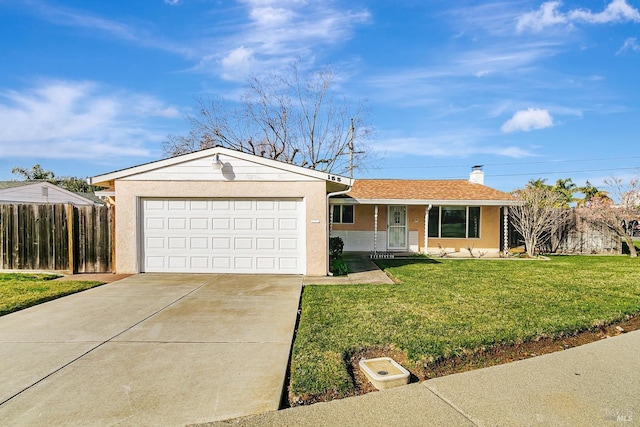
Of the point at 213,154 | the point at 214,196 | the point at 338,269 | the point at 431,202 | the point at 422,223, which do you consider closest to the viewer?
the point at 213,154

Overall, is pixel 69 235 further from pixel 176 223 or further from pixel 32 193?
pixel 32 193

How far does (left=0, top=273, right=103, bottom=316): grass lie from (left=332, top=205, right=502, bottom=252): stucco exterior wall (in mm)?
10588

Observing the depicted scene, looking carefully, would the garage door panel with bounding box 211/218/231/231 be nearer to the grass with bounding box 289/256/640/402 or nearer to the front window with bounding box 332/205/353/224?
the grass with bounding box 289/256/640/402

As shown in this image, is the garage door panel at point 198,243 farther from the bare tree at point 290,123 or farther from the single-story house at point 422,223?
the bare tree at point 290,123

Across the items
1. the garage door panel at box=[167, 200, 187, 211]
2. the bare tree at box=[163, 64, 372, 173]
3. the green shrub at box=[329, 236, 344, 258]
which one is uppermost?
the bare tree at box=[163, 64, 372, 173]

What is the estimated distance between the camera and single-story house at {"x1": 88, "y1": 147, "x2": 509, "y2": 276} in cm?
1003

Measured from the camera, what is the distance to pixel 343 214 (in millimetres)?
16922

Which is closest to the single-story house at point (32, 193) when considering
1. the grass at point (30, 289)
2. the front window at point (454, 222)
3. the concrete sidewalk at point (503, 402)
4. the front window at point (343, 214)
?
the grass at point (30, 289)

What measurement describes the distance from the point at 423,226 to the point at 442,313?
10.7 m

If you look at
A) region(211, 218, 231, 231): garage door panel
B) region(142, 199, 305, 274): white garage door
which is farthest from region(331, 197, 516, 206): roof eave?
region(211, 218, 231, 231): garage door panel

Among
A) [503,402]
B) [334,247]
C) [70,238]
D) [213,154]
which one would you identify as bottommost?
[503,402]

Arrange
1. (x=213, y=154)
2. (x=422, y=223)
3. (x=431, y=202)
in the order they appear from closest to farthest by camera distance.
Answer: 1. (x=213, y=154)
2. (x=431, y=202)
3. (x=422, y=223)

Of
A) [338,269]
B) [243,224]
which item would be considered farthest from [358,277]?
[243,224]

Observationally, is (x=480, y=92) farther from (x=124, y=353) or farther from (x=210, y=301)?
(x=124, y=353)
